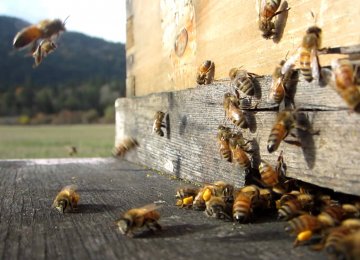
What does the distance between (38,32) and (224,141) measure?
220 centimetres

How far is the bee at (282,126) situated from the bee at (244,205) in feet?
0.82

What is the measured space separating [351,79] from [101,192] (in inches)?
67.6

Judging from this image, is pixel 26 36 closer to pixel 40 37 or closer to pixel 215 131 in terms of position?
pixel 40 37

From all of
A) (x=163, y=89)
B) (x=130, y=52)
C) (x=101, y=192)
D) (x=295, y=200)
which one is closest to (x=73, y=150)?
(x=130, y=52)

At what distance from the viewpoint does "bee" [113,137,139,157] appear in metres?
4.80

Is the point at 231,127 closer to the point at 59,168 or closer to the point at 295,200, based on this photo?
the point at 295,200

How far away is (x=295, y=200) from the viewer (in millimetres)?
2004

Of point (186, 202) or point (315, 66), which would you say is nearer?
point (315, 66)

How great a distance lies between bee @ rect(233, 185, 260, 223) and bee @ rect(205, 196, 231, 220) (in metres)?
0.07

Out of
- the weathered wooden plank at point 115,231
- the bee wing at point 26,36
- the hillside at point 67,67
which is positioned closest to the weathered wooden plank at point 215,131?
the weathered wooden plank at point 115,231

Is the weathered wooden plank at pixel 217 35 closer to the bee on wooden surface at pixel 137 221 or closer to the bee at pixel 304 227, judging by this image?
the bee at pixel 304 227

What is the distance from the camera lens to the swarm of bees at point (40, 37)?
3797 millimetres

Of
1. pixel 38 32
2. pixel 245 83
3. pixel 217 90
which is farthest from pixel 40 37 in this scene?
pixel 245 83

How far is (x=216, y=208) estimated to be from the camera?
6.82 ft
